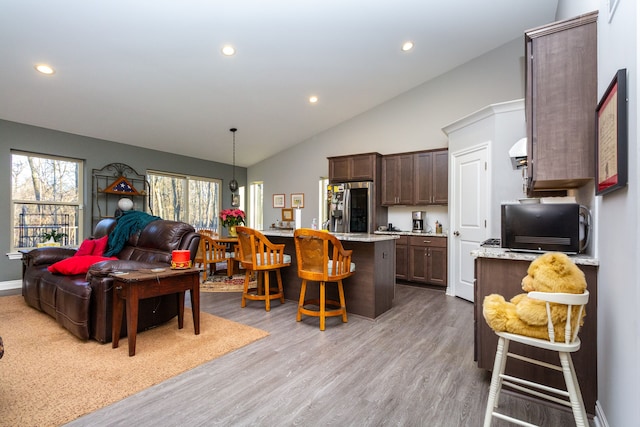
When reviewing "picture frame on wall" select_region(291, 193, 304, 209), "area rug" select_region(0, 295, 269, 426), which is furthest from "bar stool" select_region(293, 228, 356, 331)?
"picture frame on wall" select_region(291, 193, 304, 209)

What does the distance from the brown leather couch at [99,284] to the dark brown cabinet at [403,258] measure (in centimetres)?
328

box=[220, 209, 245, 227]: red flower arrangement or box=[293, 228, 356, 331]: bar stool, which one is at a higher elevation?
box=[220, 209, 245, 227]: red flower arrangement

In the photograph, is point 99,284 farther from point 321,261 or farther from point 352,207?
point 352,207

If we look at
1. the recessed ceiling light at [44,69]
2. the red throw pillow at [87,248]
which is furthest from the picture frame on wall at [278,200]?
the recessed ceiling light at [44,69]

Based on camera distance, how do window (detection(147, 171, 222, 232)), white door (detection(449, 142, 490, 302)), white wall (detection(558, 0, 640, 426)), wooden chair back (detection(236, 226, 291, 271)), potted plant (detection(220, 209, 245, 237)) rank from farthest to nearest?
1. window (detection(147, 171, 222, 232))
2. potted plant (detection(220, 209, 245, 237))
3. white door (detection(449, 142, 490, 302))
4. wooden chair back (detection(236, 226, 291, 271))
5. white wall (detection(558, 0, 640, 426))

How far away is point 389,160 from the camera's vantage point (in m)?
5.58

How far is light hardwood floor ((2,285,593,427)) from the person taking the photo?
1661 mm

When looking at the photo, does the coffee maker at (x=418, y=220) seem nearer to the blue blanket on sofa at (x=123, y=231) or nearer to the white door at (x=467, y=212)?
the white door at (x=467, y=212)

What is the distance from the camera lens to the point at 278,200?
7.44 m

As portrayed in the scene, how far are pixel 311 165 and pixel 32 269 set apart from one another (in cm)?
490

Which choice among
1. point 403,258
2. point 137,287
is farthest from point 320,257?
point 403,258

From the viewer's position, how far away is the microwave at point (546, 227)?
1.86m

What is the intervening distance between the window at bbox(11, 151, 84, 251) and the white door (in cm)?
611

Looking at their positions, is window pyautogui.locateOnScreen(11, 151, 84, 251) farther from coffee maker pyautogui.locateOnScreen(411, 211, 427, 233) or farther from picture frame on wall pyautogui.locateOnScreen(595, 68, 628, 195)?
picture frame on wall pyautogui.locateOnScreen(595, 68, 628, 195)
